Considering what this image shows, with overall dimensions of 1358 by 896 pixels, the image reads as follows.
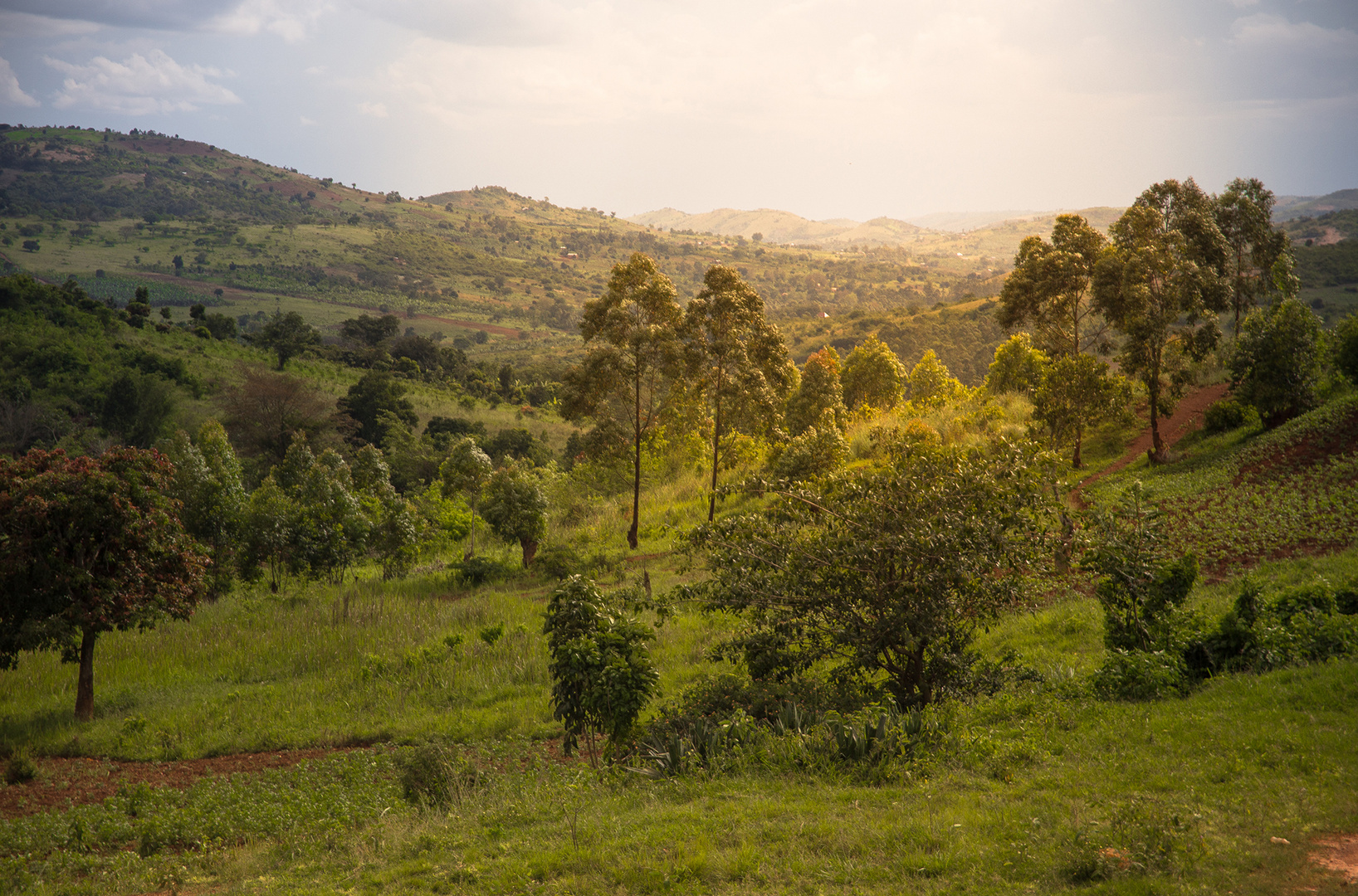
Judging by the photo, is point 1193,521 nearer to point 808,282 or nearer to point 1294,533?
point 1294,533

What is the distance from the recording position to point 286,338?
58312mm

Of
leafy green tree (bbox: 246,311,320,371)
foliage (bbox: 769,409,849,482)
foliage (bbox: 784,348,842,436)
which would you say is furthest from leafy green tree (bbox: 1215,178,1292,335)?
leafy green tree (bbox: 246,311,320,371)

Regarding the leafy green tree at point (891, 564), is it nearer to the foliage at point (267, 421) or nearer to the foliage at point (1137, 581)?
the foliage at point (1137, 581)

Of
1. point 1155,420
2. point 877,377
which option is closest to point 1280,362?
point 1155,420

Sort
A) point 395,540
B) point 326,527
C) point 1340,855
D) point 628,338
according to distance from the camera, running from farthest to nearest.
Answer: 1. point 395,540
2. point 628,338
3. point 326,527
4. point 1340,855

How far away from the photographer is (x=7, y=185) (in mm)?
154500

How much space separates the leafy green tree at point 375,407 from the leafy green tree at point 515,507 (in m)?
28.1

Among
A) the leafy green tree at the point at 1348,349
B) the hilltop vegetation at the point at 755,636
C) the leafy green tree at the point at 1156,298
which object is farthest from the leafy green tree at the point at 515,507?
the leafy green tree at the point at 1348,349

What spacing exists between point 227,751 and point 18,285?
57453 millimetres

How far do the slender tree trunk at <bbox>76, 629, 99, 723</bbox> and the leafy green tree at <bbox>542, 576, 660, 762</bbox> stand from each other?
8204 mm

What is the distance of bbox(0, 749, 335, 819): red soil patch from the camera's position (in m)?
8.29

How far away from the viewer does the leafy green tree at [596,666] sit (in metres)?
7.40

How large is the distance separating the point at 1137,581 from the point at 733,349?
43.8 ft

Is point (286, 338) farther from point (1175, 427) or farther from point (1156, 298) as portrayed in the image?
point (1175, 427)
